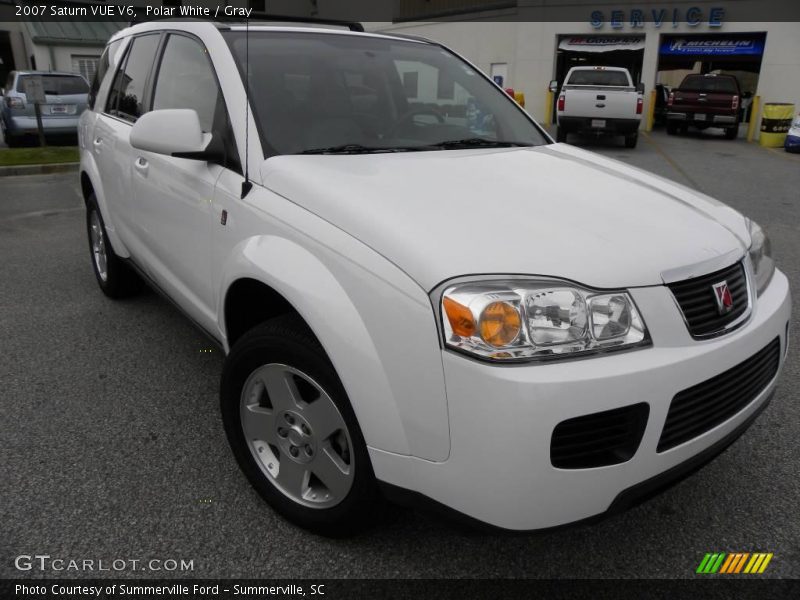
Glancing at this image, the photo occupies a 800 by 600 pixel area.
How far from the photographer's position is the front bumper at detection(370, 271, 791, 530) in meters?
1.62

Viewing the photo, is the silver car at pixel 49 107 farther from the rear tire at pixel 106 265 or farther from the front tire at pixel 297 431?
the front tire at pixel 297 431

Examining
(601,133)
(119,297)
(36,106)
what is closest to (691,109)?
(601,133)

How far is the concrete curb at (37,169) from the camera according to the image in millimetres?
10777

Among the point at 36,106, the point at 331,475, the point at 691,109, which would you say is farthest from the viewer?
the point at 691,109

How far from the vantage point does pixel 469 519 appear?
175 cm

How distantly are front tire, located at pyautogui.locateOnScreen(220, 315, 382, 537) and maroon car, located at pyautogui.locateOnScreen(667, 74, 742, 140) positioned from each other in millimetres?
19359

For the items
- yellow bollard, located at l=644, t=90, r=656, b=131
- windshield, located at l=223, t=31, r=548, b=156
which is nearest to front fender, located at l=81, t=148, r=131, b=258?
windshield, located at l=223, t=31, r=548, b=156

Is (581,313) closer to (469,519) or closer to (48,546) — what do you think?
(469,519)

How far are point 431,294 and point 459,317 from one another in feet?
0.31

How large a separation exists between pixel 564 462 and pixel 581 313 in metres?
0.39

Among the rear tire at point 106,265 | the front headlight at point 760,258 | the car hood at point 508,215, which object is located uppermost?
the car hood at point 508,215

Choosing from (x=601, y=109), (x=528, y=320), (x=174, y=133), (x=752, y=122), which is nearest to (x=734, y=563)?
(x=528, y=320)

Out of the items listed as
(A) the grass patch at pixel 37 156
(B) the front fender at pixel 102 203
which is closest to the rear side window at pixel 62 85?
(A) the grass patch at pixel 37 156

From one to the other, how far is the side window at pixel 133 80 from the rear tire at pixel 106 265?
747 mm
